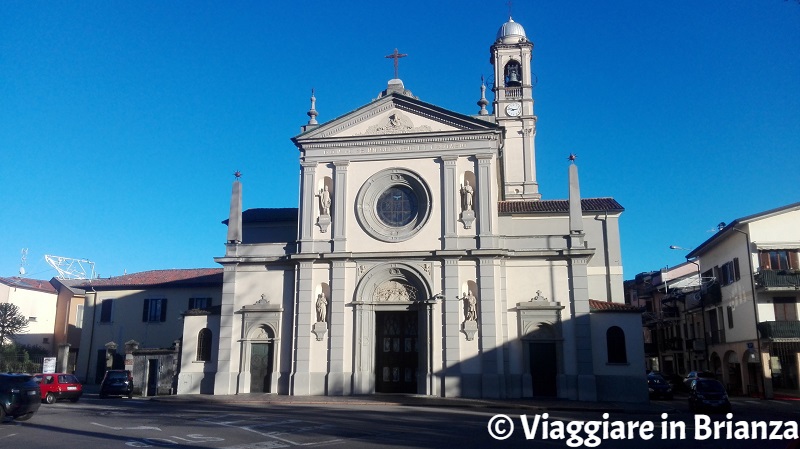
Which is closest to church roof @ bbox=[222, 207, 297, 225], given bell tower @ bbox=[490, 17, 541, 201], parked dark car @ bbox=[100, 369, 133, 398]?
parked dark car @ bbox=[100, 369, 133, 398]

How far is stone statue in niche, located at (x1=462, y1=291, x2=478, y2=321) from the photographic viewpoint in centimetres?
2662

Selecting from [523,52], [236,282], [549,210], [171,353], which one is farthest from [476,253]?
[523,52]

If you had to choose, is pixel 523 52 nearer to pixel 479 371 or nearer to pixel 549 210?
pixel 549 210

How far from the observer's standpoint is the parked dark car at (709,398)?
74.6 ft

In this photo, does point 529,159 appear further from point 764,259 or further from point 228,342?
point 228,342

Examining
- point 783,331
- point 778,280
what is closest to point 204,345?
point 783,331

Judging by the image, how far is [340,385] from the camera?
2666 cm

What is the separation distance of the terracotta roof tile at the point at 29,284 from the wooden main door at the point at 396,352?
38.5 m

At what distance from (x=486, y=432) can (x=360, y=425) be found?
3485 mm

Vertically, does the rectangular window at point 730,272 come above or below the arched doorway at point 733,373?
above

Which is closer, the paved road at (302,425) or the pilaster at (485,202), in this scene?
the paved road at (302,425)

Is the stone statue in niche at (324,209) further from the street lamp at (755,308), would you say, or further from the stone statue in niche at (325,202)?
the street lamp at (755,308)

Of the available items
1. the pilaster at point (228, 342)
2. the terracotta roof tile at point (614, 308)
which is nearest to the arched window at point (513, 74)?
the terracotta roof tile at point (614, 308)

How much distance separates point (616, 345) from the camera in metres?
26.3
